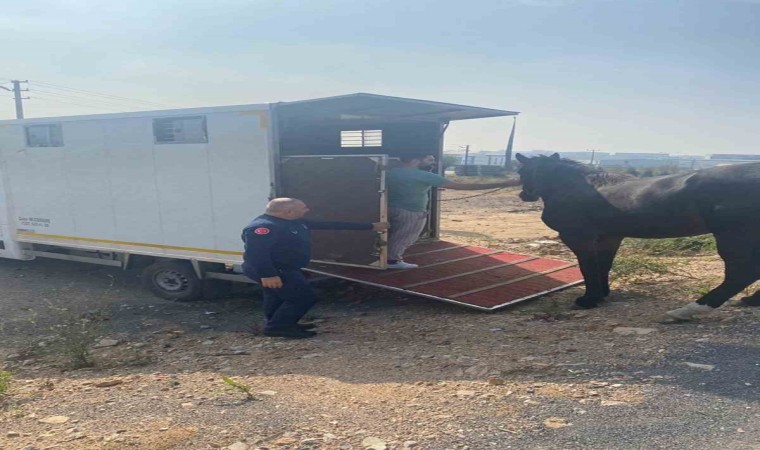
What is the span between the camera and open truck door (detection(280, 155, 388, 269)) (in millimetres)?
6641

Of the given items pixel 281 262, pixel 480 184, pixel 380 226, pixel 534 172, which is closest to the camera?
pixel 281 262

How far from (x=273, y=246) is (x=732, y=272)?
4391 millimetres

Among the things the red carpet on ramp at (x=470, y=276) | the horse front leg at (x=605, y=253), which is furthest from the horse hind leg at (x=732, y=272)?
the red carpet on ramp at (x=470, y=276)

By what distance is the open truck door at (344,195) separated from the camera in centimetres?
664

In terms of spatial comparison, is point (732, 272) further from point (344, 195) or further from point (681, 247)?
point (681, 247)

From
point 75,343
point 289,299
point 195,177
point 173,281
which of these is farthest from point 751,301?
point 173,281

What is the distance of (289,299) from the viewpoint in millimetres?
5914

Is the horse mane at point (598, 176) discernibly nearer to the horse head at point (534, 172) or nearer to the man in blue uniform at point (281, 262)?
the horse head at point (534, 172)

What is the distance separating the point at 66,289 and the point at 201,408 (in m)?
5.81

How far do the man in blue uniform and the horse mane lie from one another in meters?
3.22

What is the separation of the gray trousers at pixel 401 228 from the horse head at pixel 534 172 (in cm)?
130

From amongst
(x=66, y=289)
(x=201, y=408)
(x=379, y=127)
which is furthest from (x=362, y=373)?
(x=66, y=289)

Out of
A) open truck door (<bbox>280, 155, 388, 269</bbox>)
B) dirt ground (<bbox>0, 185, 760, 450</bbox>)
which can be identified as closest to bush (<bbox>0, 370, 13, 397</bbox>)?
dirt ground (<bbox>0, 185, 760, 450</bbox>)

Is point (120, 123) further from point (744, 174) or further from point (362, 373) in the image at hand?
point (744, 174)
